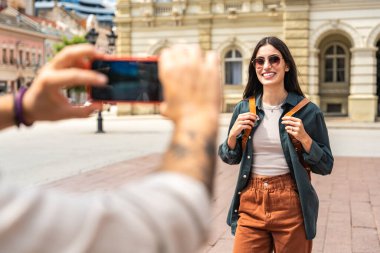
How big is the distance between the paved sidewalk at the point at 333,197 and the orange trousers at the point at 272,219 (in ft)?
6.03

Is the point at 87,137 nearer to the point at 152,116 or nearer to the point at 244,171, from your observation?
the point at 152,116

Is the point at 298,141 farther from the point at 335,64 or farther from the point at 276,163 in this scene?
the point at 335,64

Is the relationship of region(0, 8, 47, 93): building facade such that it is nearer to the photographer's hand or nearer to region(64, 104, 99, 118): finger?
region(64, 104, 99, 118): finger

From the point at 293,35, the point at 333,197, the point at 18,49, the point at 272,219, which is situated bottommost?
the point at 333,197

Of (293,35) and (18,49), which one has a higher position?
(18,49)

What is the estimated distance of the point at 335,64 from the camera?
28297 millimetres

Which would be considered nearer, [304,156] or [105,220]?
[105,220]

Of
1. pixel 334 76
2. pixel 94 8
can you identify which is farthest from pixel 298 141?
pixel 94 8

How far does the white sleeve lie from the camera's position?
107cm

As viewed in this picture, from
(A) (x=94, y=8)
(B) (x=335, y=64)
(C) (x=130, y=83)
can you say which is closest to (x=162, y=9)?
(B) (x=335, y=64)

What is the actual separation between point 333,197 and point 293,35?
59.1 feet

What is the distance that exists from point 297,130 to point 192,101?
228cm

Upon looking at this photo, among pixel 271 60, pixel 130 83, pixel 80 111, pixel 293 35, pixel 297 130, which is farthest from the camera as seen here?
pixel 293 35

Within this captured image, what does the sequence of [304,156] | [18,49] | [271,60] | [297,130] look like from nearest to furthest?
[297,130], [304,156], [271,60], [18,49]
